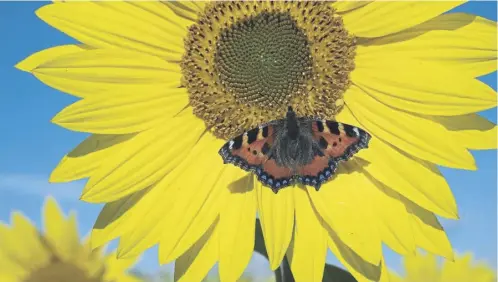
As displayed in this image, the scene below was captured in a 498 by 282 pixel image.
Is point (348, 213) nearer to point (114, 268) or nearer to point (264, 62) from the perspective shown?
point (264, 62)

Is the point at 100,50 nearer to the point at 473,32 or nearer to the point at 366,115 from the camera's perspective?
the point at 366,115

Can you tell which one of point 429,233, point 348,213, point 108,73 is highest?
point 108,73

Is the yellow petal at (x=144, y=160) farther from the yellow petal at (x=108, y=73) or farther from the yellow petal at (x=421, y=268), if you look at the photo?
the yellow petal at (x=421, y=268)

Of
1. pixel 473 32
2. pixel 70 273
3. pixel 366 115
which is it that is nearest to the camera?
pixel 473 32

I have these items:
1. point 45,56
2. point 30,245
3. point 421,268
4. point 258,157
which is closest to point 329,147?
point 258,157

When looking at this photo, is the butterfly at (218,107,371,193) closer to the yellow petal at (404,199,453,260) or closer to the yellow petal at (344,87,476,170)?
the yellow petal at (344,87,476,170)

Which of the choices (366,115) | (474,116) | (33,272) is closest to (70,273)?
(33,272)

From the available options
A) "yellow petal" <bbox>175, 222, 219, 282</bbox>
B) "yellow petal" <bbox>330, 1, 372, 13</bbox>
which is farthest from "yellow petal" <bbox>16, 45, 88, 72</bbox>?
"yellow petal" <bbox>330, 1, 372, 13</bbox>

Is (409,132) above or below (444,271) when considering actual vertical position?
above
